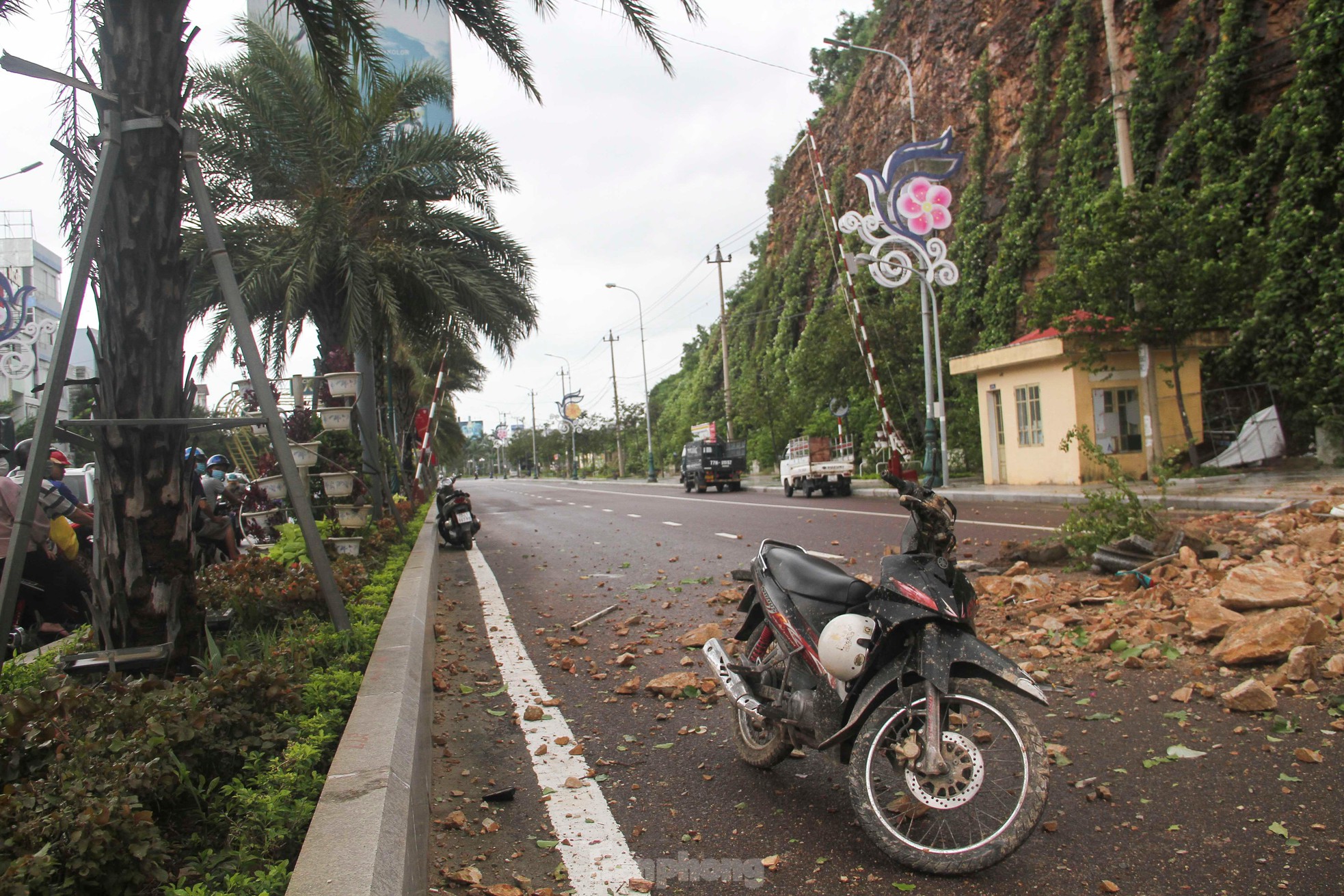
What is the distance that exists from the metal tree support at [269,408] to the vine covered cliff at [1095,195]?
16.7 m

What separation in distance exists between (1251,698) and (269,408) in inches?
210

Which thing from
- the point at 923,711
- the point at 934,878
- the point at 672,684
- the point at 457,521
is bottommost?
the point at 934,878

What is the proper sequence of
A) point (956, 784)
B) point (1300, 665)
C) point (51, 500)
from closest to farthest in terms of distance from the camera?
1. point (956, 784)
2. point (1300, 665)
3. point (51, 500)

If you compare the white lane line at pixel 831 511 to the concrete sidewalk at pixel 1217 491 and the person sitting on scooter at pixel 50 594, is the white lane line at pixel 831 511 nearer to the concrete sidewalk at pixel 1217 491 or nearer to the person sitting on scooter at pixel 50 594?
the concrete sidewalk at pixel 1217 491

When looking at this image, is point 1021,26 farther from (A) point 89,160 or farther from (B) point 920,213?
(A) point 89,160

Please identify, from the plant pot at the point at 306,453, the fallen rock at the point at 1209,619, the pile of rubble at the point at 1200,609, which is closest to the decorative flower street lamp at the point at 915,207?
the plant pot at the point at 306,453

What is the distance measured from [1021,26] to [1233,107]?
507 inches

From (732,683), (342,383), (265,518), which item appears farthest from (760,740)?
(265,518)

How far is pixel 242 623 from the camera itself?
6145 millimetres

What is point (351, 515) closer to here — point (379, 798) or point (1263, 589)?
point (379, 798)

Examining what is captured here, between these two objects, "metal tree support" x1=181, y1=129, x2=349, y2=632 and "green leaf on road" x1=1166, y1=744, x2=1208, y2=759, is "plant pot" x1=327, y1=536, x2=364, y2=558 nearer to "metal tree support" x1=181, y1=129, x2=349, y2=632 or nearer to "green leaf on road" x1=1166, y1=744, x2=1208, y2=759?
"metal tree support" x1=181, y1=129, x2=349, y2=632

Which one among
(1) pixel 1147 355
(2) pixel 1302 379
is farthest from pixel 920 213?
(2) pixel 1302 379

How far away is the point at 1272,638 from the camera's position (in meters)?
4.99

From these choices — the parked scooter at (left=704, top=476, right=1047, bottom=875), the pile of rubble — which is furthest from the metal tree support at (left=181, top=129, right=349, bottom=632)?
the pile of rubble
